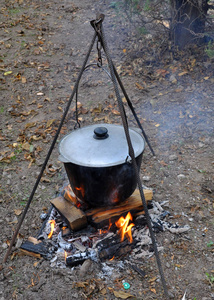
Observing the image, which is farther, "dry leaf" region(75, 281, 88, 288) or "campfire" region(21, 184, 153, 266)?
"campfire" region(21, 184, 153, 266)

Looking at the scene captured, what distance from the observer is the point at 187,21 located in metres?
6.05

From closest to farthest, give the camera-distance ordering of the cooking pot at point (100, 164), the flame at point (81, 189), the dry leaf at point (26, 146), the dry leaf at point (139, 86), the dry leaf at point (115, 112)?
the cooking pot at point (100, 164)
the flame at point (81, 189)
the dry leaf at point (26, 146)
the dry leaf at point (115, 112)
the dry leaf at point (139, 86)

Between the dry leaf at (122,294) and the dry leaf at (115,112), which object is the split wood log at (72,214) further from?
the dry leaf at (115,112)

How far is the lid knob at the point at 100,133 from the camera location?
8.93ft

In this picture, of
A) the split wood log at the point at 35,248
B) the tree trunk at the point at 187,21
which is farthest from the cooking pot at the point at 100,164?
the tree trunk at the point at 187,21

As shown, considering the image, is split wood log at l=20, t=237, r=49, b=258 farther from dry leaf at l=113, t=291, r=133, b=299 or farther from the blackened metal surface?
dry leaf at l=113, t=291, r=133, b=299

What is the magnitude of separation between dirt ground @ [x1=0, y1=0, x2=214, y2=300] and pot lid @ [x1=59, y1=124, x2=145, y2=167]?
1160 mm

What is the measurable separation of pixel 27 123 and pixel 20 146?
2.32 ft

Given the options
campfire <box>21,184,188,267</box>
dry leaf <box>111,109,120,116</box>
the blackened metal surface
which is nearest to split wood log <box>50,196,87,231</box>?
campfire <box>21,184,188,267</box>

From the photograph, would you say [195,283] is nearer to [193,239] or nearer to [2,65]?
[193,239]

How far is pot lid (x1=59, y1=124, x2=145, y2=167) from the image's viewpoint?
8.48 feet

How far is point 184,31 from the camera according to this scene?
20.2 feet

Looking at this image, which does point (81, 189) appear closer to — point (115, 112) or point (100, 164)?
point (100, 164)

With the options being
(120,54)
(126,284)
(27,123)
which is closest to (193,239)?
(126,284)
